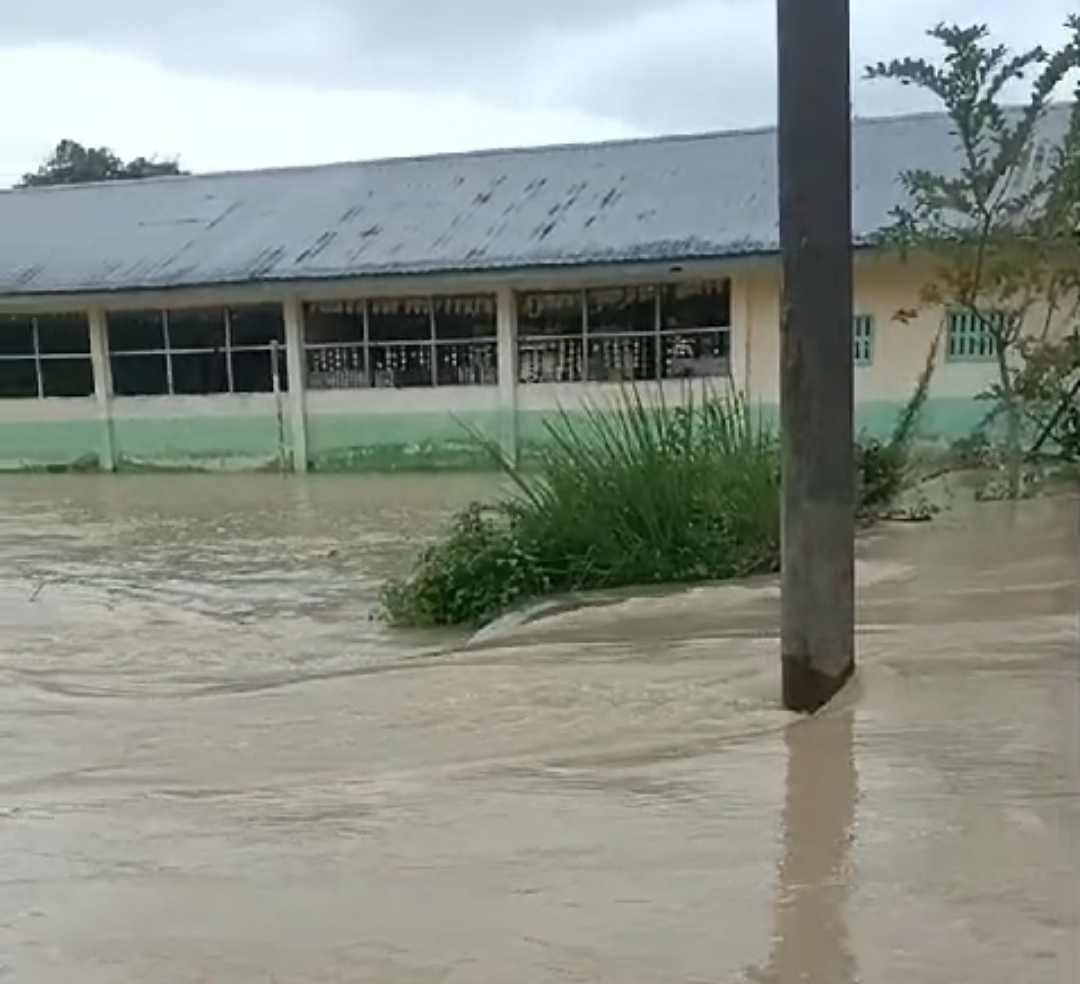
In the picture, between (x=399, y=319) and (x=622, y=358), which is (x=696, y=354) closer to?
(x=622, y=358)

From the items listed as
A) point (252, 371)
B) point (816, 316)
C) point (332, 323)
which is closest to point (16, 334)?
point (252, 371)

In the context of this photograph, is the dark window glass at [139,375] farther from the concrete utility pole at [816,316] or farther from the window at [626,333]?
the concrete utility pole at [816,316]

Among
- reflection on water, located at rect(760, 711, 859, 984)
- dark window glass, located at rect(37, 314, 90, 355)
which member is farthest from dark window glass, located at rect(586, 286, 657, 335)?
reflection on water, located at rect(760, 711, 859, 984)

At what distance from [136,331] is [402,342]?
4.58m

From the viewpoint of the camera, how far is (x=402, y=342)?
66.2 feet

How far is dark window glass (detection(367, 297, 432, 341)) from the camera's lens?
19984 millimetres

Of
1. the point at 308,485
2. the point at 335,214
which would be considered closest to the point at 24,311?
the point at 335,214

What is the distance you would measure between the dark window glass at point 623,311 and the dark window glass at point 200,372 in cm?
586

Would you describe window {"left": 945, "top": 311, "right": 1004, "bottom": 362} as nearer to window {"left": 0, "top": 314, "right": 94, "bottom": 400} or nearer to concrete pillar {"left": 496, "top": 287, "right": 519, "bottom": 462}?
concrete pillar {"left": 496, "top": 287, "right": 519, "bottom": 462}

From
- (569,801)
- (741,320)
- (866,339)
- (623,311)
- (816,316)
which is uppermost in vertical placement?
(623,311)

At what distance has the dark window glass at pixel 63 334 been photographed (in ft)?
73.0

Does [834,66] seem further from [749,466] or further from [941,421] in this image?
[941,421]

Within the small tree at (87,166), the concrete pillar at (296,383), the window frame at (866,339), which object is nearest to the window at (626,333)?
the window frame at (866,339)

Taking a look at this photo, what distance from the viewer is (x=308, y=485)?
1844 cm
